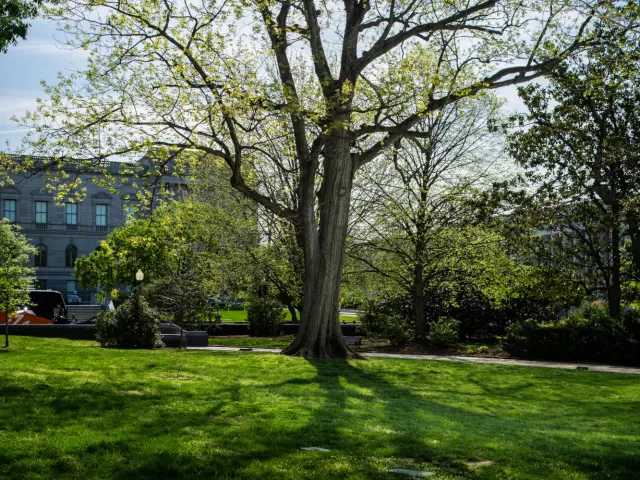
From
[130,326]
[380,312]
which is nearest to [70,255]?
[380,312]

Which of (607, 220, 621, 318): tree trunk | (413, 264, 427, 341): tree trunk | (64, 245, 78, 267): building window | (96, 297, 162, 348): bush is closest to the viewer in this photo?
(96, 297, 162, 348): bush

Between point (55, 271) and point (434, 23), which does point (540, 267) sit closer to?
point (434, 23)

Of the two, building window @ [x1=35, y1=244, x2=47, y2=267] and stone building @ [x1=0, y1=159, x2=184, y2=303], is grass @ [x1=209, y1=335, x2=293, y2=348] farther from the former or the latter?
building window @ [x1=35, y1=244, x2=47, y2=267]

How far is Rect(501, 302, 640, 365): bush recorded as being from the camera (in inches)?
805

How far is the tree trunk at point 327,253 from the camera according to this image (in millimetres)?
17734

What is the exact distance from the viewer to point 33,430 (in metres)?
7.34

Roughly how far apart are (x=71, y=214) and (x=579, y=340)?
206 feet

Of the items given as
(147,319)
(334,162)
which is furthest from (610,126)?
(147,319)

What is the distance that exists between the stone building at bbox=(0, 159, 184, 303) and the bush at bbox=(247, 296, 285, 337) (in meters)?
42.5

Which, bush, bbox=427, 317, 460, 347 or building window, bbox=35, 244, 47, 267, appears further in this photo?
building window, bbox=35, 244, 47, 267

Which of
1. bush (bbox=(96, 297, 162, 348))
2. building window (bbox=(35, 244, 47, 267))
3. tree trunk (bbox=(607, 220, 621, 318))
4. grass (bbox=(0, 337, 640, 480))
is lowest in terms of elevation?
grass (bbox=(0, 337, 640, 480))

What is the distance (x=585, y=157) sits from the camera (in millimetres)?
19234

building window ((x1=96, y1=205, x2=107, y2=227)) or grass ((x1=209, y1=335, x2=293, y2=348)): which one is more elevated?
building window ((x1=96, y1=205, x2=107, y2=227))

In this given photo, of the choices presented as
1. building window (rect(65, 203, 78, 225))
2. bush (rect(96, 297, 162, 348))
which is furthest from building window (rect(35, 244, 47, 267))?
bush (rect(96, 297, 162, 348))
